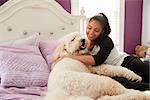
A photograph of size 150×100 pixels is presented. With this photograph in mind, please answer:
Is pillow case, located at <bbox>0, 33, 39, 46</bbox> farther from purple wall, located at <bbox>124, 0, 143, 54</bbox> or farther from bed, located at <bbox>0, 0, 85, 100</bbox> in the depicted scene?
purple wall, located at <bbox>124, 0, 143, 54</bbox>

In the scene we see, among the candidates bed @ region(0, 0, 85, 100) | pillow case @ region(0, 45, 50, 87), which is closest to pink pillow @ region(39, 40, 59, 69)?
bed @ region(0, 0, 85, 100)

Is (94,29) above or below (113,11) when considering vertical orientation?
below

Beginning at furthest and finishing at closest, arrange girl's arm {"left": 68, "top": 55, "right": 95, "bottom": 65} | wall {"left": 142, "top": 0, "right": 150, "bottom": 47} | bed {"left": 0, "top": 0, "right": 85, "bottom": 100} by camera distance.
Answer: wall {"left": 142, "top": 0, "right": 150, "bottom": 47} < bed {"left": 0, "top": 0, "right": 85, "bottom": 100} < girl's arm {"left": 68, "top": 55, "right": 95, "bottom": 65}

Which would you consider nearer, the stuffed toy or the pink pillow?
the pink pillow

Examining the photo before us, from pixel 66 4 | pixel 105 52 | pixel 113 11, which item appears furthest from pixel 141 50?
pixel 105 52

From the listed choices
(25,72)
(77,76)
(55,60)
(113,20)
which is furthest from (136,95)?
(113,20)

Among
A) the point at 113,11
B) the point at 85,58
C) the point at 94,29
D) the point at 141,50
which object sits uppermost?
the point at 113,11

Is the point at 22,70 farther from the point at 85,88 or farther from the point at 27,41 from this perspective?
the point at 85,88

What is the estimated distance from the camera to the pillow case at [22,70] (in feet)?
7.02

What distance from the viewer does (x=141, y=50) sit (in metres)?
3.63

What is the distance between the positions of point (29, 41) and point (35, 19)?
0.39 metres

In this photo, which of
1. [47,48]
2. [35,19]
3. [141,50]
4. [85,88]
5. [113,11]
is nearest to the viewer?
[85,88]

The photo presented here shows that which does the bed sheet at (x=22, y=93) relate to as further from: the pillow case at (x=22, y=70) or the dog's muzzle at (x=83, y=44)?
the dog's muzzle at (x=83, y=44)

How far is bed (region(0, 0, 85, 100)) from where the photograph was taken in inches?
84.0
